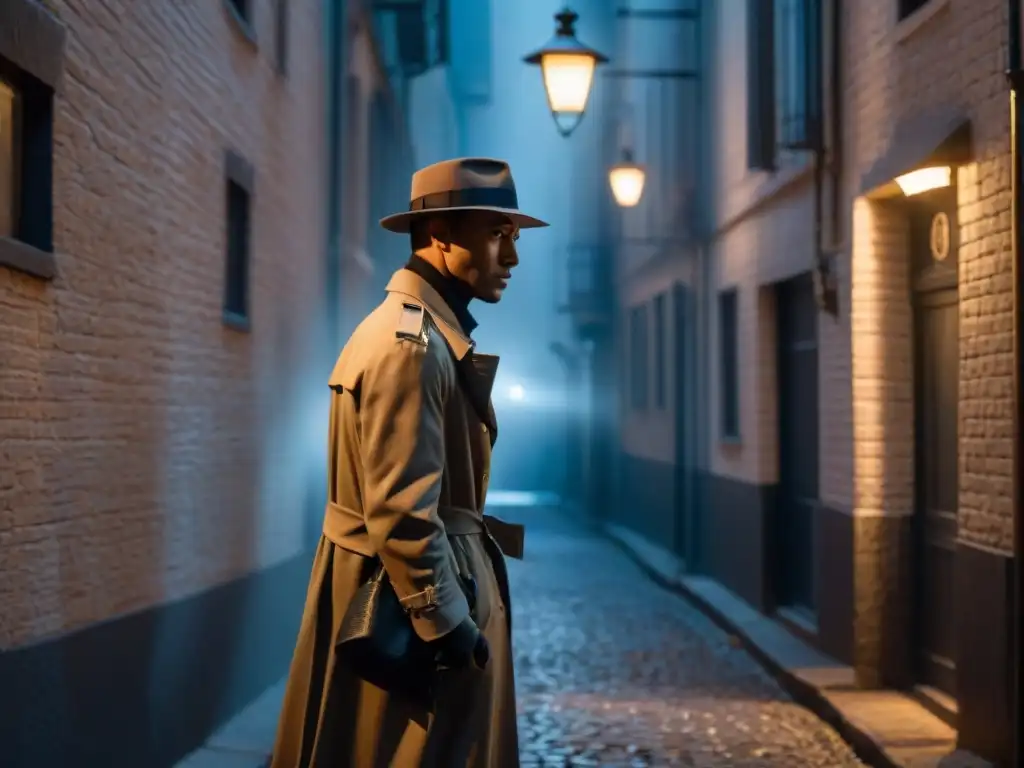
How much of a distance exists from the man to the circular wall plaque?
4.96 metres

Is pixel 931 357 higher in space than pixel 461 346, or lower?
higher

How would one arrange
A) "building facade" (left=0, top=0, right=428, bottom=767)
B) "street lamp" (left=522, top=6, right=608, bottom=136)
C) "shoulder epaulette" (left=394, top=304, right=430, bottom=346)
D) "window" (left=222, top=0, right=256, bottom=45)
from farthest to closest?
→ 1. "street lamp" (left=522, top=6, right=608, bottom=136)
2. "window" (left=222, top=0, right=256, bottom=45)
3. "building facade" (left=0, top=0, right=428, bottom=767)
4. "shoulder epaulette" (left=394, top=304, right=430, bottom=346)

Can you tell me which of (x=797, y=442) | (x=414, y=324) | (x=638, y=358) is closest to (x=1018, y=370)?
(x=414, y=324)

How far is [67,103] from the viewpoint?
5453 millimetres

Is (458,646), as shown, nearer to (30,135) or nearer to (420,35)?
(30,135)

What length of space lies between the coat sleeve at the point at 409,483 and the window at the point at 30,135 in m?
→ 2.03

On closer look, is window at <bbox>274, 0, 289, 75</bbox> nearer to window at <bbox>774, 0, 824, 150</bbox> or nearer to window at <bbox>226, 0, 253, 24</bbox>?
window at <bbox>226, 0, 253, 24</bbox>

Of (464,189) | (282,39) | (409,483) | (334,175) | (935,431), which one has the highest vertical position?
(282,39)

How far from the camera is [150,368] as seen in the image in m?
6.66

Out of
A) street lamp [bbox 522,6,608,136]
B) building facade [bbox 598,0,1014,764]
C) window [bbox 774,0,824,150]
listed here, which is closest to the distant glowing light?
building facade [bbox 598,0,1014,764]

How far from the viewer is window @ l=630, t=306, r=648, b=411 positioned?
66.4ft

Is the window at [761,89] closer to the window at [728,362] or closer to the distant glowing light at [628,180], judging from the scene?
the window at [728,362]

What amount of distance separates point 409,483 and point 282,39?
736cm

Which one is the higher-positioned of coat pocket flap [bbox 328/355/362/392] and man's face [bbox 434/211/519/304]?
man's face [bbox 434/211/519/304]
